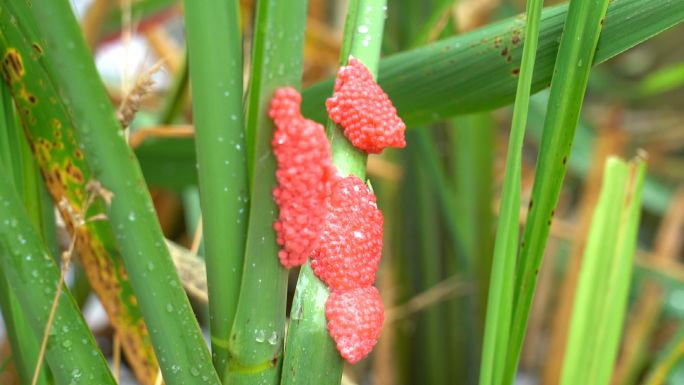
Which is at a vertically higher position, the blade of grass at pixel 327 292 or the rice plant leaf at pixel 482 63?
A: the rice plant leaf at pixel 482 63

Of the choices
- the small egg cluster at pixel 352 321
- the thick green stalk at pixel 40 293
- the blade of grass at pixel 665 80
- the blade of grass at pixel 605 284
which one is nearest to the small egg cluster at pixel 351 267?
the small egg cluster at pixel 352 321

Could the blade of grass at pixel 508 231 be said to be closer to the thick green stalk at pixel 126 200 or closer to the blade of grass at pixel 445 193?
the thick green stalk at pixel 126 200

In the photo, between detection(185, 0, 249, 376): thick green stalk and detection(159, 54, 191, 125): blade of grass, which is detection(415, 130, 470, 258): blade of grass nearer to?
detection(159, 54, 191, 125): blade of grass

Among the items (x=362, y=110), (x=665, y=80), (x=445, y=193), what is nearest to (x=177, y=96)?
(x=445, y=193)

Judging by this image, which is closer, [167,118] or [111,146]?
[111,146]

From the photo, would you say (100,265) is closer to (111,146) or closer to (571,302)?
(111,146)

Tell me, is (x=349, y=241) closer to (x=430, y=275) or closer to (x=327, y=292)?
(x=327, y=292)

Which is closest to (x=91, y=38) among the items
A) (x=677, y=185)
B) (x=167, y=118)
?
(x=167, y=118)
